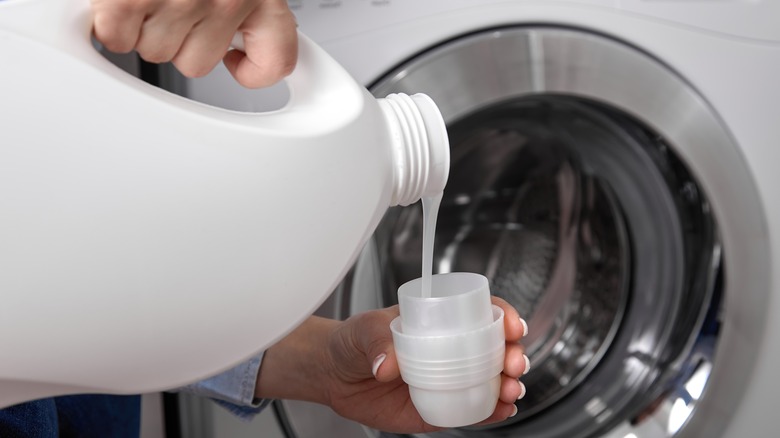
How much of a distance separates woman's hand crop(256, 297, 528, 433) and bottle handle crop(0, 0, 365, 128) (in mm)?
155

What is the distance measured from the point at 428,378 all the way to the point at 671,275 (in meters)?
0.41

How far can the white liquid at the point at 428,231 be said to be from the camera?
16.5 inches

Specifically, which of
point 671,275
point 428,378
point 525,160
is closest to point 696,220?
point 671,275

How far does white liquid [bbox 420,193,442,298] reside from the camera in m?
0.42

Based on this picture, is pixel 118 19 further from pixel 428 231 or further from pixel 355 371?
pixel 355 371

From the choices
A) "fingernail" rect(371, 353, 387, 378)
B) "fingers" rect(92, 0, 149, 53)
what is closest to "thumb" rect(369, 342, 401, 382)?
"fingernail" rect(371, 353, 387, 378)

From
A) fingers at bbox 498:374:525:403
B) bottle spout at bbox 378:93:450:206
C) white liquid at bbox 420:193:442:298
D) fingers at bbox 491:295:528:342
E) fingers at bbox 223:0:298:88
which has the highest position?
fingers at bbox 223:0:298:88

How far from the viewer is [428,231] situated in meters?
0.42

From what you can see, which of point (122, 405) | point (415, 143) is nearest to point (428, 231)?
point (415, 143)

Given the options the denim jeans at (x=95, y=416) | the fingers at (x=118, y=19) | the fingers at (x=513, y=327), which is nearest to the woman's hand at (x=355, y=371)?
the fingers at (x=513, y=327)

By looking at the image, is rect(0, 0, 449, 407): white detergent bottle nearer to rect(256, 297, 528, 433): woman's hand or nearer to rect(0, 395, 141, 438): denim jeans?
rect(256, 297, 528, 433): woman's hand

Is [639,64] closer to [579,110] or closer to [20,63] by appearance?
[579,110]

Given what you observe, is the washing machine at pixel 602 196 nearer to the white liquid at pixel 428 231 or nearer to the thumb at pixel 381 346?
the thumb at pixel 381 346

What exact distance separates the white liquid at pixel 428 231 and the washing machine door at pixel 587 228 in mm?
209
